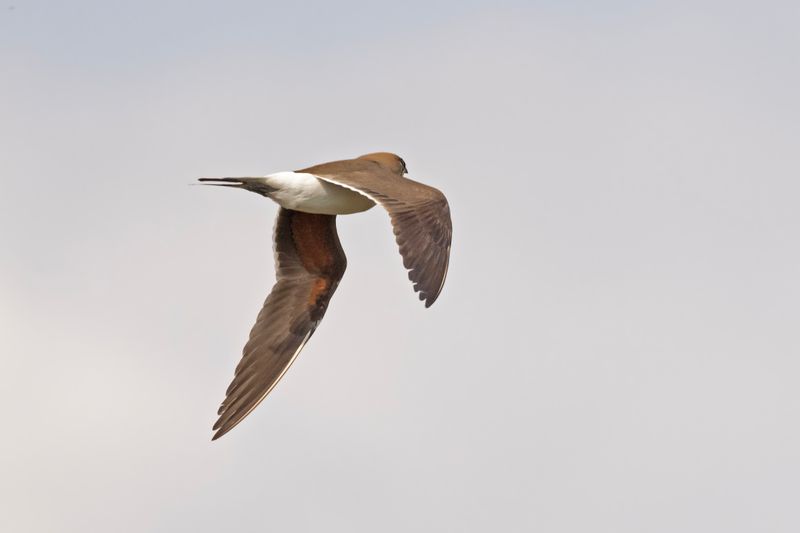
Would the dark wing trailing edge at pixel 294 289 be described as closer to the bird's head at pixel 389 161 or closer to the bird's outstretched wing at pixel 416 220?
the bird's head at pixel 389 161

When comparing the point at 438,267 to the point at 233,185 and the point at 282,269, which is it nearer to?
the point at 233,185

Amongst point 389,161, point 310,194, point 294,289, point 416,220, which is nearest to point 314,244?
point 294,289

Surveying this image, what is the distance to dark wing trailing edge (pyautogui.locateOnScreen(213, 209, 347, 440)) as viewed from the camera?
20.5 metres

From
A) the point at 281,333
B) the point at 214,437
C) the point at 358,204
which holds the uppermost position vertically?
the point at 358,204

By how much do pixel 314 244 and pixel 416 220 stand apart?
13.7 ft

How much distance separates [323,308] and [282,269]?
76cm

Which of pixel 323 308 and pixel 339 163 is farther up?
pixel 339 163

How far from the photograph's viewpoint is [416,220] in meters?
17.1

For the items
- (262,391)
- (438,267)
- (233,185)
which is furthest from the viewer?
(262,391)

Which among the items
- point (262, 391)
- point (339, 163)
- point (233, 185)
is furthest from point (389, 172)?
point (262, 391)

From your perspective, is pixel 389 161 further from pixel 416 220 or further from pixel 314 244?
pixel 416 220

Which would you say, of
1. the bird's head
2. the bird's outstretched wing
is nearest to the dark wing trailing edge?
the bird's head

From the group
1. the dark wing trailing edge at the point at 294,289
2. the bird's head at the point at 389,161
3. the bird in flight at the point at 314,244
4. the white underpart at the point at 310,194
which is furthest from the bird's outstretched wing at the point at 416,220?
the dark wing trailing edge at the point at 294,289

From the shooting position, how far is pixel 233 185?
61.2 ft
